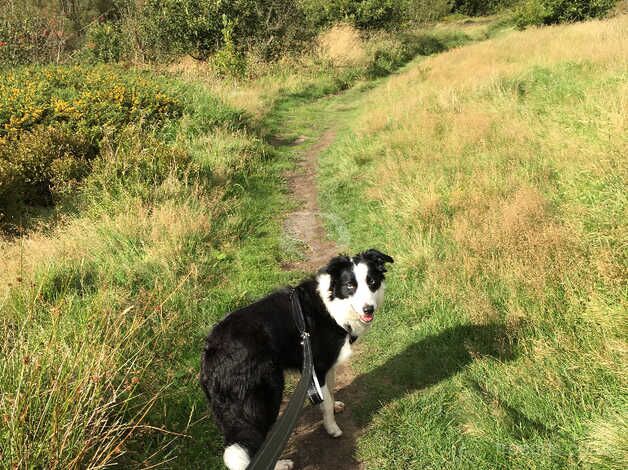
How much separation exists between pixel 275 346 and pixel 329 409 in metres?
0.80

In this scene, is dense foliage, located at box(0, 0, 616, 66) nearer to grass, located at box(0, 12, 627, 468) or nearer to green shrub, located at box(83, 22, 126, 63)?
green shrub, located at box(83, 22, 126, 63)

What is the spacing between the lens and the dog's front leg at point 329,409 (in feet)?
11.7

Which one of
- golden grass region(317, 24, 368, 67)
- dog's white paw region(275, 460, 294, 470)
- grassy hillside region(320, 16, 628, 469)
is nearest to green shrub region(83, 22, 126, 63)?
golden grass region(317, 24, 368, 67)

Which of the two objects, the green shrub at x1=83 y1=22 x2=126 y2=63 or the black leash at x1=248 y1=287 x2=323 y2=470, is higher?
the green shrub at x1=83 y1=22 x2=126 y2=63

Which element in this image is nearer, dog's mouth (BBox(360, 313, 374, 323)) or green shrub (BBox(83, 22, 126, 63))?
dog's mouth (BBox(360, 313, 374, 323))

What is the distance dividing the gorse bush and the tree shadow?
585 centimetres

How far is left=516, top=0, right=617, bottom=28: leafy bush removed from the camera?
21.4 meters

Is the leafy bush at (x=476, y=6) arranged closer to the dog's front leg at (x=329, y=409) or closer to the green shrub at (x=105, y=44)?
the green shrub at (x=105, y=44)

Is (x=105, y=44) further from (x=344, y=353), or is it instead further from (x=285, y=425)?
(x=285, y=425)

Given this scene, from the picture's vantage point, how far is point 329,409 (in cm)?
361

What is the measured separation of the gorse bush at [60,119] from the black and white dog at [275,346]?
5.40m

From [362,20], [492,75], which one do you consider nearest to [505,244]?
[492,75]

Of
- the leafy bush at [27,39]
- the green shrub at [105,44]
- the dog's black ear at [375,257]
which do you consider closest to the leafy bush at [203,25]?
the green shrub at [105,44]

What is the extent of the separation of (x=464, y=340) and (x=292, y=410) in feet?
8.06
